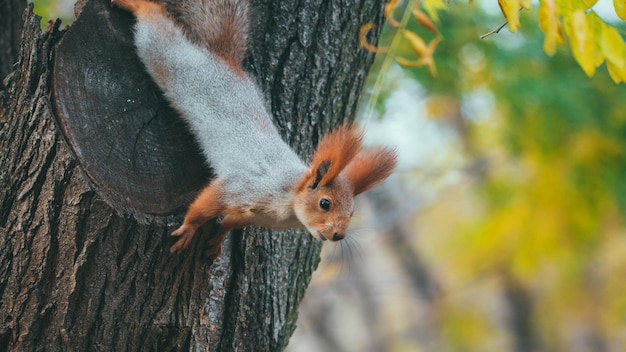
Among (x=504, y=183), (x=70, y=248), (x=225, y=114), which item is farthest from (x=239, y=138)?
(x=504, y=183)

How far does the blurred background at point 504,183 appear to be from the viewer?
5.39m

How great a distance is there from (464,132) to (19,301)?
25.0 ft

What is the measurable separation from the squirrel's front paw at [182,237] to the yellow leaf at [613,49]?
130 cm

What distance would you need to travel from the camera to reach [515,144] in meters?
5.88

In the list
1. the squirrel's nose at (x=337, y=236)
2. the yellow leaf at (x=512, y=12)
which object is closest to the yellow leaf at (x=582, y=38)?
the yellow leaf at (x=512, y=12)

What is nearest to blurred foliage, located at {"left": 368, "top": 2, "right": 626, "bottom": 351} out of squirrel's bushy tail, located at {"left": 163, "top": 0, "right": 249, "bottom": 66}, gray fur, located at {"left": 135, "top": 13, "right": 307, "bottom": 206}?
squirrel's bushy tail, located at {"left": 163, "top": 0, "right": 249, "bottom": 66}

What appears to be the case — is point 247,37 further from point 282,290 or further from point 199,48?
point 282,290

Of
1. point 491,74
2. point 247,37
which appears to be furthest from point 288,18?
point 491,74

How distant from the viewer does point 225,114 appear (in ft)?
8.94

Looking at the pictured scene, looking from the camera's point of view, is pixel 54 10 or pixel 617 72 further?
pixel 54 10

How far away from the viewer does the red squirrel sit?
8.11ft

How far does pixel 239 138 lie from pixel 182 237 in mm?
Answer: 602

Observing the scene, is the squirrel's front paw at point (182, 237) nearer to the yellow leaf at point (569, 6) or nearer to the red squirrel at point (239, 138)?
the red squirrel at point (239, 138)

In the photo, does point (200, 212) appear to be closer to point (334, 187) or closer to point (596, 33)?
point (334, 187)
